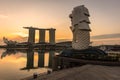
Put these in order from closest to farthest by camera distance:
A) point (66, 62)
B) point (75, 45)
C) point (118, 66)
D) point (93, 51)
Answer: point (118, 66) < point (66, 62) < point (93, 51) < point (75, 45)

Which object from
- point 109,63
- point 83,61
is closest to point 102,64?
point 109,63

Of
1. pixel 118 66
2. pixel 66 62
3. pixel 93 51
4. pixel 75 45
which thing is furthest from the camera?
pixel 75 45

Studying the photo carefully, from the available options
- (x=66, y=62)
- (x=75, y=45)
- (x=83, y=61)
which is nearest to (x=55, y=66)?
(x=66, y=62)

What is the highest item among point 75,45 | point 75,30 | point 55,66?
point 75,30

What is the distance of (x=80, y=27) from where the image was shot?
86375 millimetres

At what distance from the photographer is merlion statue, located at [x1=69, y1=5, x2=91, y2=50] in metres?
86.6

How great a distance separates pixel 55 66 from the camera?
188 ft

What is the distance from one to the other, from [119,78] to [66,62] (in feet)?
97.2

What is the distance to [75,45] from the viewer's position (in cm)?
9181

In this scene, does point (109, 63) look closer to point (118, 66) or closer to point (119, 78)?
→ point (118, 66)

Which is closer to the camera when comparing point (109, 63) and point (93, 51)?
point (109, 63)

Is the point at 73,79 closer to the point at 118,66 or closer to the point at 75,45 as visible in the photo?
the point at 118,66

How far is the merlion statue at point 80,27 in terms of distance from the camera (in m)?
86.6

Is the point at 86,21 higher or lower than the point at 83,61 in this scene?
higher
